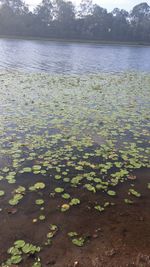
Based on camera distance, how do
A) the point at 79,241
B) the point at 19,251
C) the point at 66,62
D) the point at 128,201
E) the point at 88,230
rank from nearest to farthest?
the point at 19,251 → the point at 79,241 → the point at 88,230 → the point at 128,201 → the point at 66,62

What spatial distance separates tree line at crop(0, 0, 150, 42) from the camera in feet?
274

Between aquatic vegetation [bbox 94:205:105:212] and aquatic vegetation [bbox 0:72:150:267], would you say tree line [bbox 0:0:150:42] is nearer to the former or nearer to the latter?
aquatic vegetation [bbox 0:72:150:267]

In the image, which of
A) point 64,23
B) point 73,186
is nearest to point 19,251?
point 73,186

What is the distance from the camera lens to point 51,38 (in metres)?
85.6

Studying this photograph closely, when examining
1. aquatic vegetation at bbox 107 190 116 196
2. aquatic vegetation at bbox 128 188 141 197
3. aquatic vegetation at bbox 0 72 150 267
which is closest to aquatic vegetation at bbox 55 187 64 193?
aquatic vegetation at bbox 0 72 150 267

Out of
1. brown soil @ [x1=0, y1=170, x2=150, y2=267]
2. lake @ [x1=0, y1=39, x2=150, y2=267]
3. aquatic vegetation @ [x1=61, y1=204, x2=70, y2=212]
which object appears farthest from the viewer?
aquatic vegetation @ [x1=61, y1=204, x2=70, y2=212]

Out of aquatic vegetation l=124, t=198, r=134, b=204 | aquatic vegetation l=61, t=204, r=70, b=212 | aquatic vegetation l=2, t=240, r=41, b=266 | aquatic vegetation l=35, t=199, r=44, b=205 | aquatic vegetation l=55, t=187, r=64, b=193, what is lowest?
aquatic vegetation l=124, t=198, r=134, b=204

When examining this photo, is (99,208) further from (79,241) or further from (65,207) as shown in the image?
(79,241)

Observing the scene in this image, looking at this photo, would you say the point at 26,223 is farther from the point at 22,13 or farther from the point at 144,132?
the point at 22,13

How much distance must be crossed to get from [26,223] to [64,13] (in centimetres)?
10082

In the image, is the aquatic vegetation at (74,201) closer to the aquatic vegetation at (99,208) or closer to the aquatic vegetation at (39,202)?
the aquatic vegetation at (99,208)

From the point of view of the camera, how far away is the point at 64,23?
304 ft

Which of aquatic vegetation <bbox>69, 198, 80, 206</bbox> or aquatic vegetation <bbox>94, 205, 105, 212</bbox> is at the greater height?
aquatic vegetation <bbox>69, 198, 80, 206</bbox>

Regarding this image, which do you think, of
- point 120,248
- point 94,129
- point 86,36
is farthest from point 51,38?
point 120,248
